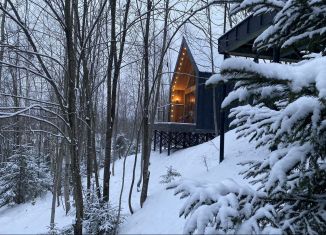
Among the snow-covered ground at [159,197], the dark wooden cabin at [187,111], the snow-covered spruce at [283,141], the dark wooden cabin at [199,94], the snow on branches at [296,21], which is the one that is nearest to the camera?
the snow-covered spruce at [283,141]

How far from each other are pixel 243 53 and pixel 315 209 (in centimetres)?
1033

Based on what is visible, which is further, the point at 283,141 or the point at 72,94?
the point at 72,94

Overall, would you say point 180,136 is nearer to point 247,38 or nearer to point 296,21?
point 247,38

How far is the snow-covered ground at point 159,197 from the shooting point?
329 inches

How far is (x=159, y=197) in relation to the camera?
33.8 feet

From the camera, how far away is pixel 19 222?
1719 cm

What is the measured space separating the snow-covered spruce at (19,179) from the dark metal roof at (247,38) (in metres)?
14.4

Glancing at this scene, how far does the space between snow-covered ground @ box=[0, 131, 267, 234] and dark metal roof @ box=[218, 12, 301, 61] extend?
2943mm

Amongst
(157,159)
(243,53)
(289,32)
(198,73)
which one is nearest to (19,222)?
(157,159)

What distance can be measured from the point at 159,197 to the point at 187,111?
1402 centimetres

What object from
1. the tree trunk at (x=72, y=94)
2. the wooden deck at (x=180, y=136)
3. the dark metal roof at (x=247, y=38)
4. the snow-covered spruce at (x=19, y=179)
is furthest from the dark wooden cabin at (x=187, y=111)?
the tree trunk at (x=72, y=94)

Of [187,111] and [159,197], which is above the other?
[187,111]

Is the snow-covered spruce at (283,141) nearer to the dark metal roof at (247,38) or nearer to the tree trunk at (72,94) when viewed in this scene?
the tree trunk at (72,94)

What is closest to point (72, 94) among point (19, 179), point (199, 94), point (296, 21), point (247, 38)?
point (296, 21)
